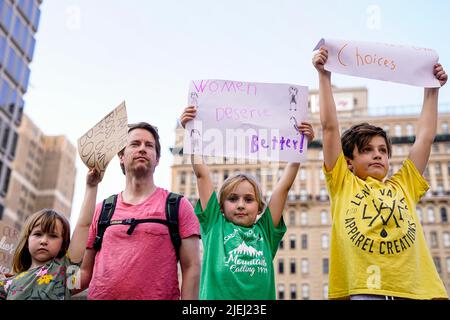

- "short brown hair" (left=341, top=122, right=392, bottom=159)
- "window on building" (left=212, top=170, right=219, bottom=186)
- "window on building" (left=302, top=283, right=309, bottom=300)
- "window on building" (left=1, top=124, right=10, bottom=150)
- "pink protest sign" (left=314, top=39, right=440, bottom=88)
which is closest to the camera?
"short brown hair" (left=341, top=122, right=392, bottom=159)

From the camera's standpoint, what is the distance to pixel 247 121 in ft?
14.3

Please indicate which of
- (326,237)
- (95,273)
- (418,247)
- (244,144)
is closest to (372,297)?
(418,247)

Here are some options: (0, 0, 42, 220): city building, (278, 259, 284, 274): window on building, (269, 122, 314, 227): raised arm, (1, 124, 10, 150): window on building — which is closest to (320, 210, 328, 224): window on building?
(278, 259, 284, 274): window on building

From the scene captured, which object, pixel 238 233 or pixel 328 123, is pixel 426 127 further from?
pixel 238 233

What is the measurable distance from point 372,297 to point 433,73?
1957 mm

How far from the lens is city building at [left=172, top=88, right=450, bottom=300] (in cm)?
6166

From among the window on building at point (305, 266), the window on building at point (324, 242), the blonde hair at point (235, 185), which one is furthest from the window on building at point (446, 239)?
the blonde hair at point (235, 185)

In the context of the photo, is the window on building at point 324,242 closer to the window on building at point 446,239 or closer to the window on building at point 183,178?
the window on building at point 446,239

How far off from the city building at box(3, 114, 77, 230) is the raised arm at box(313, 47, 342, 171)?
88.7 meters

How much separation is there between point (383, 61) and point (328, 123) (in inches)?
30.7

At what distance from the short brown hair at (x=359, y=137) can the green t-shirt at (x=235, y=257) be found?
0.80m

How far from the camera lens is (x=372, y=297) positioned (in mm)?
3555

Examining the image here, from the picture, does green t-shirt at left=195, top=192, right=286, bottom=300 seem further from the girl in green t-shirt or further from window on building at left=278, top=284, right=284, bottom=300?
window on building at left=278, top=284, right=284, bottom=300

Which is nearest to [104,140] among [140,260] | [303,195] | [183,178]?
[140,260]
